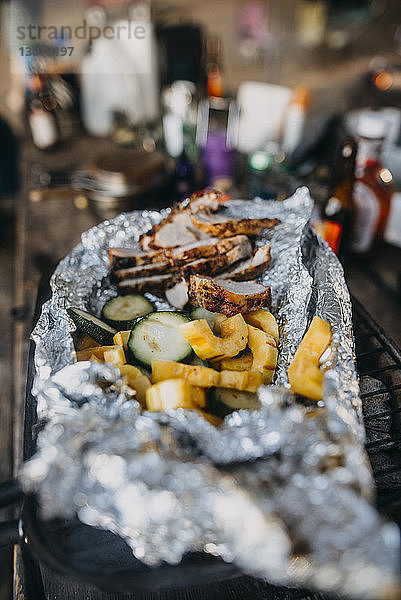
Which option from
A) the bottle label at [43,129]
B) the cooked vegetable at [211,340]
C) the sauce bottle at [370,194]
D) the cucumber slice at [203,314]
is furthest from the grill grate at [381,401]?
the bottle label at [43,129]

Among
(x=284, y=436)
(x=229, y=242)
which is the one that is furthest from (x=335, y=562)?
(x=229, y=242)

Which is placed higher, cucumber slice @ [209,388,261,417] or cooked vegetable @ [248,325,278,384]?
cooked vegetable @ [248,325,278,384]

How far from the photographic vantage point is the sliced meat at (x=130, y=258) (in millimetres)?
1722

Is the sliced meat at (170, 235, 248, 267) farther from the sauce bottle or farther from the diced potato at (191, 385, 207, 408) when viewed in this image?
the sauce bottle

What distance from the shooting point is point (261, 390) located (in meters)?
1.08

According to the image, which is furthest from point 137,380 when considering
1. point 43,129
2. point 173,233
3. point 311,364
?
point 43,129

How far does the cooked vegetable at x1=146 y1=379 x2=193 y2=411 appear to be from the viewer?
1.14 metres

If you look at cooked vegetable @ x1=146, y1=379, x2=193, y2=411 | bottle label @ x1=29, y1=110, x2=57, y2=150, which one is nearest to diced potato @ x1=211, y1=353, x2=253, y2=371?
cooked vegetable @ x1=146, y1=379, x2=193, y2=411

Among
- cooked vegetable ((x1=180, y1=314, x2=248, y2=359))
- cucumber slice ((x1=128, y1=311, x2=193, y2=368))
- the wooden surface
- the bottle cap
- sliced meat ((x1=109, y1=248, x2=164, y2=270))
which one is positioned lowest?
the wooden surface

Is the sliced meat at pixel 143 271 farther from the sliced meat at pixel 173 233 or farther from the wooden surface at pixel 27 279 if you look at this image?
the wooden surface at pixel 27 279

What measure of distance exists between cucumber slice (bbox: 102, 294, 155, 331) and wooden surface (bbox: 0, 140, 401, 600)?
48cm

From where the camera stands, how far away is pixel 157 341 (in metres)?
1.40

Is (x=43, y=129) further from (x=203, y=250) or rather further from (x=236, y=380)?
(x=236, y=380)

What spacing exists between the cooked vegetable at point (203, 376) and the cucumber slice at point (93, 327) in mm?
274
